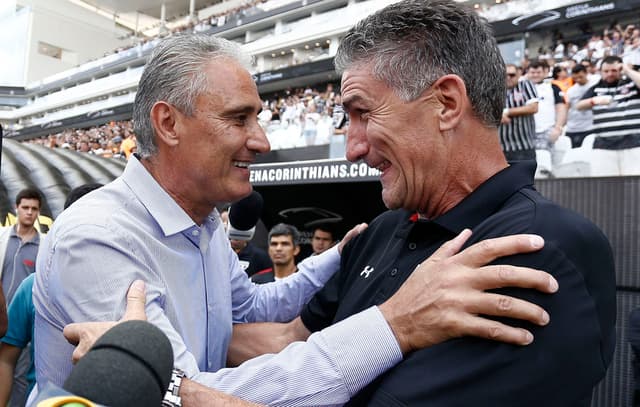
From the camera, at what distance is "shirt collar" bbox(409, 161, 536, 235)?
3.91ft

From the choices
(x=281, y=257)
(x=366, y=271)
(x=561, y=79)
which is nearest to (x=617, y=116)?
(x=561, y=79)

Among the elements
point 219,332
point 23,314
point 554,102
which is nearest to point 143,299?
point 219,332

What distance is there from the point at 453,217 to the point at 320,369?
430mm

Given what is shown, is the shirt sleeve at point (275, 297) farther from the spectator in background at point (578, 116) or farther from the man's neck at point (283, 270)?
the spectator in background at point (578, 116)

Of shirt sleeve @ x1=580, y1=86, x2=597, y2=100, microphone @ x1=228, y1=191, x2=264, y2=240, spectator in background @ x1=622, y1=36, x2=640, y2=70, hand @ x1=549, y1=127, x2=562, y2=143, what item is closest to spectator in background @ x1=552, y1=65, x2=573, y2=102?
shirt sleeve @ x1=580, y1=86, x2=597, y2=100

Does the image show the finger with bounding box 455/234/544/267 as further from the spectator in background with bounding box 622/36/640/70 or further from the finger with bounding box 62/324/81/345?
the spectator in background with bounding box 622/36/640/70

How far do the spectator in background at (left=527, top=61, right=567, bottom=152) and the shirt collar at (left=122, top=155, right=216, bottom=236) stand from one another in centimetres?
512

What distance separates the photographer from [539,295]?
931 mm

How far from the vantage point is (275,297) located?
1893 millimetres

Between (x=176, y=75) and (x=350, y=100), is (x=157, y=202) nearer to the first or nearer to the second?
(x=176, y=75)

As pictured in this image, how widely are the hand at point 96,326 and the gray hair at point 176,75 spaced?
0.54m

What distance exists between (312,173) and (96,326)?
234 inches

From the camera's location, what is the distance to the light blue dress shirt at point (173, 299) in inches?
41.4

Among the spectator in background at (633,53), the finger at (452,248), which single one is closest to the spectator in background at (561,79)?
the spectator in background at (633,53)
